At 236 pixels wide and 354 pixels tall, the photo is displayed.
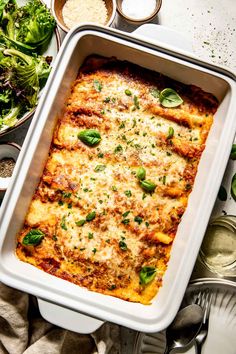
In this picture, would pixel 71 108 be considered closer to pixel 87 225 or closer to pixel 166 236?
pixel 87 225

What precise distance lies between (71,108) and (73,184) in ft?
1.39

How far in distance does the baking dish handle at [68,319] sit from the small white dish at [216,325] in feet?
1.15

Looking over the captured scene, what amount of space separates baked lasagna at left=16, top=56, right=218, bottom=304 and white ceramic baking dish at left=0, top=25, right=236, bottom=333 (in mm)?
55

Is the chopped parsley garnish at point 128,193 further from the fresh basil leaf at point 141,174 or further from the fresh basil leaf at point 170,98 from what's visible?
the fresh basil leaf at point 170,98

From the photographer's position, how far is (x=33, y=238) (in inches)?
107

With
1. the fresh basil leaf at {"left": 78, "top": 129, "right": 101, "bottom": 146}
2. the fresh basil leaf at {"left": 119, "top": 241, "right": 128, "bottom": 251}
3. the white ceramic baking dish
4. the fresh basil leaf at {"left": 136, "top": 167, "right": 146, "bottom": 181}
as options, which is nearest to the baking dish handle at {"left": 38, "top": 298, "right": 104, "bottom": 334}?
the white ceramic baking dish

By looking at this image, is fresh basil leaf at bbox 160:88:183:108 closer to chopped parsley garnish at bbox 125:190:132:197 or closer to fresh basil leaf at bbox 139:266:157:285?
chopped parsley garnish at bbox 125:190:132:197

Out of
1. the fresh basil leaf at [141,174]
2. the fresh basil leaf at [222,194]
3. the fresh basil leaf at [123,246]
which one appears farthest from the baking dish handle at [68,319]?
the fresh basil leaf at [222,194]

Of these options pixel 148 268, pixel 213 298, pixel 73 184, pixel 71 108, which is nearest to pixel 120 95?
pixel 71 108

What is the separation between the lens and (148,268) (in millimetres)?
2709

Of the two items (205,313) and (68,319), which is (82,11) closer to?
(68,319)

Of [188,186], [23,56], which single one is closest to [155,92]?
[188,186]

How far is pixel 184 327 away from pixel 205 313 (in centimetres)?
14

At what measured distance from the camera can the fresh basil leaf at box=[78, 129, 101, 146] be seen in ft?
9.12
